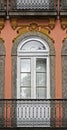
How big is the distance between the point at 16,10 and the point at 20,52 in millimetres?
1582

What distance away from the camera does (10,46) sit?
20.4 meters

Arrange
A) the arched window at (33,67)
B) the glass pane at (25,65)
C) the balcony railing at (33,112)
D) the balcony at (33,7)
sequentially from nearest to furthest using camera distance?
the balcony railing at (33,112), the balcony at (33,7), the arched window at (33,67), the glass pane at (25,65)

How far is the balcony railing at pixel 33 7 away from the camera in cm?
2009

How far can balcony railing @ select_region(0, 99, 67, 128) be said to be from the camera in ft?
64.3

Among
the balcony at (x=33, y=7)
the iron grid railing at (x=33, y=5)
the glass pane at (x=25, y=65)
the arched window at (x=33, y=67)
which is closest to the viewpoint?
the balcony at (x=33, y=7)

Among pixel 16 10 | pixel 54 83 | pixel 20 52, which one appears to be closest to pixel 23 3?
pixel 16 10

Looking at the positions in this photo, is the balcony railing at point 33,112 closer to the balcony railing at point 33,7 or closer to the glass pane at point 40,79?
the glass pane at point 40,79

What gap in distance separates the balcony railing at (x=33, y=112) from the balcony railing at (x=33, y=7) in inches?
128

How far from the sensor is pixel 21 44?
806 inches

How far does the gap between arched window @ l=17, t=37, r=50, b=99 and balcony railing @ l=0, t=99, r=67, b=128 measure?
592 mm

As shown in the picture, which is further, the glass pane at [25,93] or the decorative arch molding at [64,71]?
the glass pane at [25,93]

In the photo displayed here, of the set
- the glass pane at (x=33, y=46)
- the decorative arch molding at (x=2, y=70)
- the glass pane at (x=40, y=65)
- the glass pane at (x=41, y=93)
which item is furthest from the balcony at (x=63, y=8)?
the glass pane at (x=41, y=93)

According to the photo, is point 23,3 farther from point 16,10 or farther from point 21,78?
point 21,78

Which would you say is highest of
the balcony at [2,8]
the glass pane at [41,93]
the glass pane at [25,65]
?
the balcony at [2,8]
